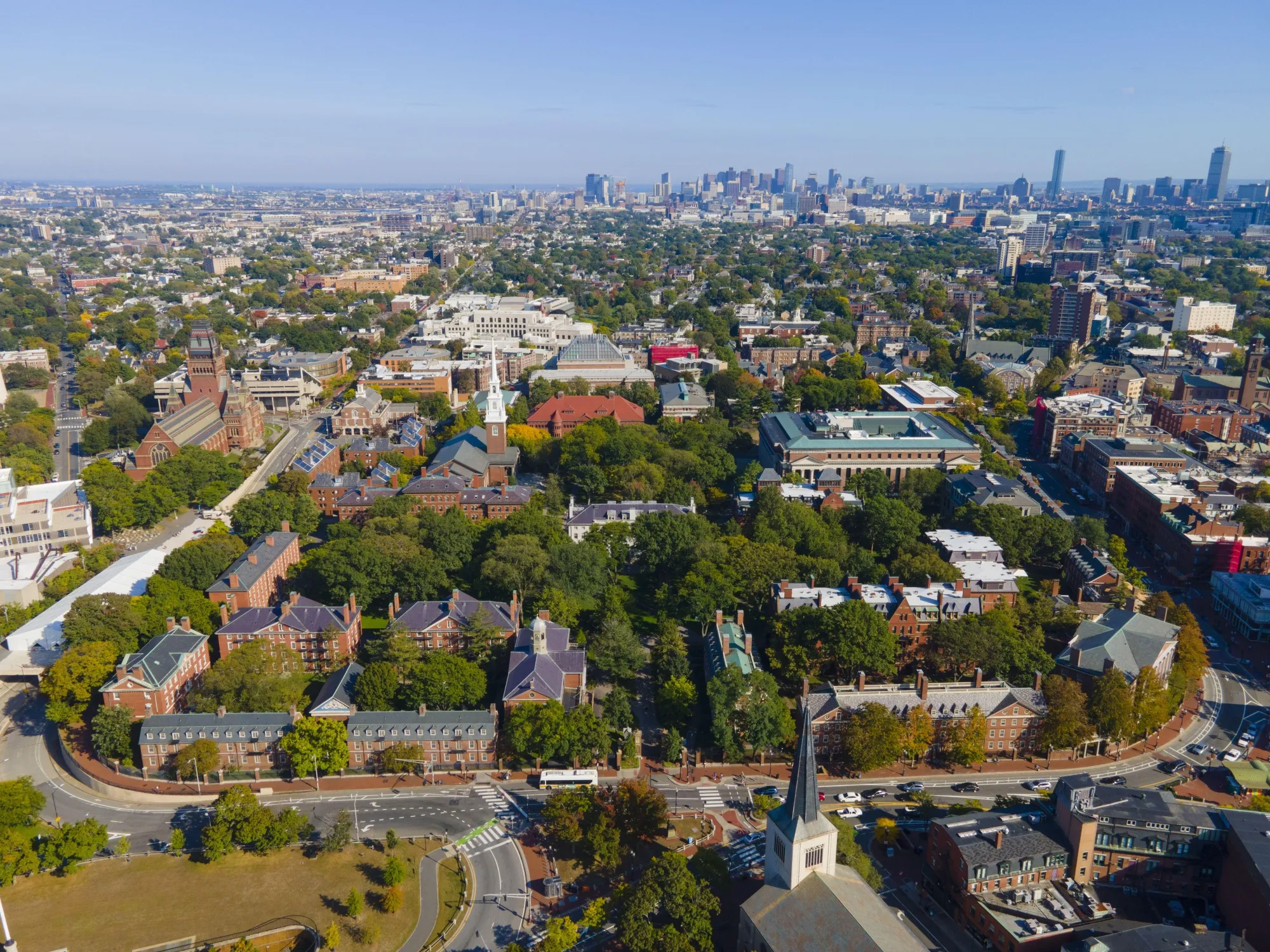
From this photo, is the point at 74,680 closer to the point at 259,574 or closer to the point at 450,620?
the point at 259,574

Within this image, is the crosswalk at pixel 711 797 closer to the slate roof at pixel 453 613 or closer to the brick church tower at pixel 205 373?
the slate roof at pixel 453 613

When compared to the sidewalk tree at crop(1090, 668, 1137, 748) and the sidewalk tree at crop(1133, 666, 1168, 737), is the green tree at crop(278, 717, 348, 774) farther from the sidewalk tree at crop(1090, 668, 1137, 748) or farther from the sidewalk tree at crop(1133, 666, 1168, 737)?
the sidewalk tree at crop(1133, 666, 1168, 737)

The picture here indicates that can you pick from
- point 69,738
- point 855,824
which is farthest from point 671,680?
point 69,738

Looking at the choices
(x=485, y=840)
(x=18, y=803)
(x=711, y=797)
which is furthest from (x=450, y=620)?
(x=18, y=803)

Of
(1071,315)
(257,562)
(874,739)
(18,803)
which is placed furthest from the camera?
(1071,315)

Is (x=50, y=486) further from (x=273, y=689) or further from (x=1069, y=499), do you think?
(x=1069, y=499)

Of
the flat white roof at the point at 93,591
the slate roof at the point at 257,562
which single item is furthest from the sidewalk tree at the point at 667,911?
the flat white roof at the point at 93,591

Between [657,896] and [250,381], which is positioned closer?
[657,896]

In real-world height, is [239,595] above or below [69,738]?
above
